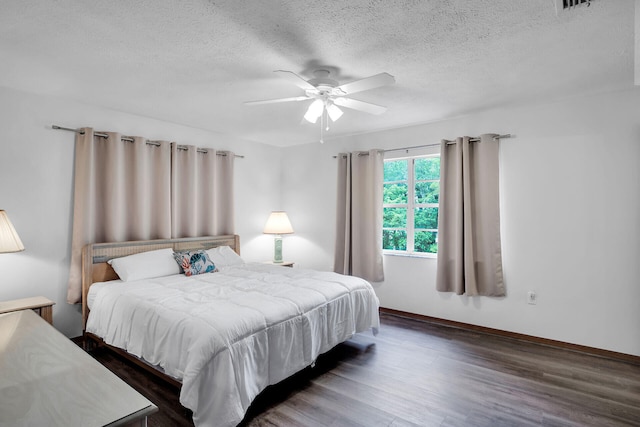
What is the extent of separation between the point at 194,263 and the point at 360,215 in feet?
7.28

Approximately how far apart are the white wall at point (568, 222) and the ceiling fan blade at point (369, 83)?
6.56 feet

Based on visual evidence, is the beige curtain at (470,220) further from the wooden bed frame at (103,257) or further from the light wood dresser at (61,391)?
the light wood dresser at (61,391)

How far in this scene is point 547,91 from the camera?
9.98 feet

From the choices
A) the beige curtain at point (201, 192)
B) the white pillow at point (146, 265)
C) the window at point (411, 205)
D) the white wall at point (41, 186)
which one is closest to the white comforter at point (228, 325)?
the white pillow at point (146, 265)

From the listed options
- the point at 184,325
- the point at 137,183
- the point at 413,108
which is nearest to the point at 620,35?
the point at 413,108

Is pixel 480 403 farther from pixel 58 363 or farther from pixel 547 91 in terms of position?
pixel 547 91

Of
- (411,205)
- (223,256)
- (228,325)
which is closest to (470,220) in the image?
(411,205)

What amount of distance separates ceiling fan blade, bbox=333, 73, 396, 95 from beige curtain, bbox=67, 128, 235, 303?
247 cm

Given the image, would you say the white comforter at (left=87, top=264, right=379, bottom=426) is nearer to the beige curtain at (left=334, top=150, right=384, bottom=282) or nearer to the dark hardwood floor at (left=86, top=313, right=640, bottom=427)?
the dark hardwood floor at (left=86, top=313, right=640, bottom=427)

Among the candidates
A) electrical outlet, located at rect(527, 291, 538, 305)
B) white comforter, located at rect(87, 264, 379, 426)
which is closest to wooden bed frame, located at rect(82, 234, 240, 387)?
Result: white comforter, located at rect(87, 264, 379, 426)

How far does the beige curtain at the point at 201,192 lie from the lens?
414 centimetres

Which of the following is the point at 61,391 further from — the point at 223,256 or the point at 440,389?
the point at 223,256

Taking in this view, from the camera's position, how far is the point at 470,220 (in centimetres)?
369

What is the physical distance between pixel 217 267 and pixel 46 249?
1.63 meters
